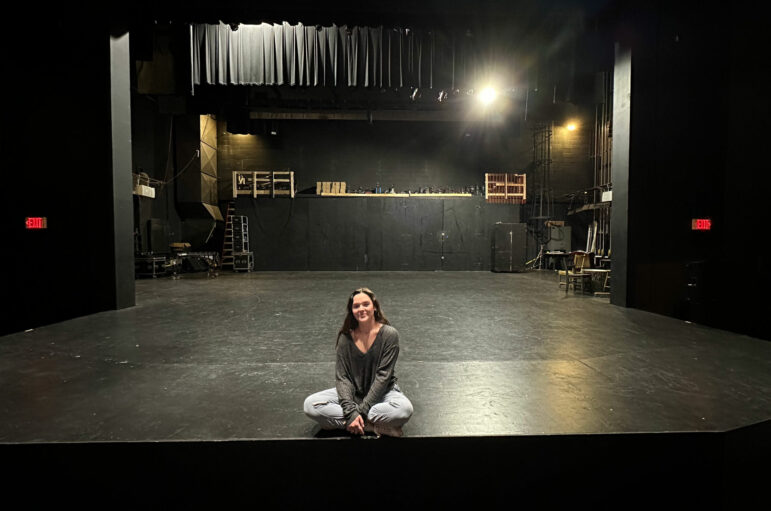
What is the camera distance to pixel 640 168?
5.79 metres

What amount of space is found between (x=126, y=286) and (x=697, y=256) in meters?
7.90

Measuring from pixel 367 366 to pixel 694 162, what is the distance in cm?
569

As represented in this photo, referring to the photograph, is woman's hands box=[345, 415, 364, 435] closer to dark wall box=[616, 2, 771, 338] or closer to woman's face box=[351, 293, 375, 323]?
woman's face box=[351, 293, 375, 323]

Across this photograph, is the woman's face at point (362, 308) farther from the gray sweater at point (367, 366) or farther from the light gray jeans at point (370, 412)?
the light gray jeans at point (370, 412)

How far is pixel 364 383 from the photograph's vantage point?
2.10 metres

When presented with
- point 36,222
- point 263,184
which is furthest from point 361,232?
point 36,222

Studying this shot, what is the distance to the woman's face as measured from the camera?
80.7 inches

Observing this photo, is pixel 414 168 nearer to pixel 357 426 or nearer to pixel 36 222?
pixel 36 222

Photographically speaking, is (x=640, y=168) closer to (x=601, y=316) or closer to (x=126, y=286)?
(x=601, y=316)

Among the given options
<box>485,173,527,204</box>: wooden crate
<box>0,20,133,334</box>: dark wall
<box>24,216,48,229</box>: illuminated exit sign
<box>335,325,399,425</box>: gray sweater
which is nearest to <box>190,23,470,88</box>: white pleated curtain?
<box>0,20,133,334</box>: dark wall

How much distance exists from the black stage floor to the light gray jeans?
0.33 feet

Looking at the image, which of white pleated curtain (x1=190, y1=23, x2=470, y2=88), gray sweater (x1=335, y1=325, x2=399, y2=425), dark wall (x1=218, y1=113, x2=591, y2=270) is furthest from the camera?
dark wall (x1=218, y1=113, x2=591, y2=270)

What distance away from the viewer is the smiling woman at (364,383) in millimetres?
1927

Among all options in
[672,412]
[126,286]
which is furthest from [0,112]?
[672,412]
